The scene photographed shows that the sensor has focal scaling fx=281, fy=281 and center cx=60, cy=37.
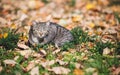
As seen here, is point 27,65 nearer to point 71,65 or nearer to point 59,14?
point 71,65

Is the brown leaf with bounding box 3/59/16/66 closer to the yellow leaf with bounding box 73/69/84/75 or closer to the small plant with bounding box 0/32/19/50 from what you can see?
the small plant with bounding box 0/32/19/50

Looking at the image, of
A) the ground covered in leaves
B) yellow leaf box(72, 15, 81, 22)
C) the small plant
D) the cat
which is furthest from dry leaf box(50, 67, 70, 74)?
yellow leaf box(72, 15, 81, 22)

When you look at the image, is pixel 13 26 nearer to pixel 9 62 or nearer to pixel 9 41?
pixel 9 41

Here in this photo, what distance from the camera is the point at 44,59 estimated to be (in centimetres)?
551

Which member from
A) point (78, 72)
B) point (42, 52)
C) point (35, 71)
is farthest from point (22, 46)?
point (78, 72)

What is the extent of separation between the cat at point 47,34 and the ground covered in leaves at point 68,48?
0.13 m

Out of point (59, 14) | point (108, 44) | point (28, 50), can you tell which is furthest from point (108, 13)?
point (28, 50)

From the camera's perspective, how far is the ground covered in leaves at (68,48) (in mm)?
5039

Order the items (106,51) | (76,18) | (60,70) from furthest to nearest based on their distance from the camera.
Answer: (76,18)
(106,51)
(60,70)

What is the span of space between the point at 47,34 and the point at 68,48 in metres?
0.54

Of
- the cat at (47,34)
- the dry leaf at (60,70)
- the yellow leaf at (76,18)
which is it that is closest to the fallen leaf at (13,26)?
the cat at (47,34)

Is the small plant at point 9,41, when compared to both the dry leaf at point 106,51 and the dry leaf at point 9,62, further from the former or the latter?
the dry leaf at point 106,51

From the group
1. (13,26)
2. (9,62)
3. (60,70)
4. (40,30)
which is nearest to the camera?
(60,70)

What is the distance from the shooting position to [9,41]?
590 cm
